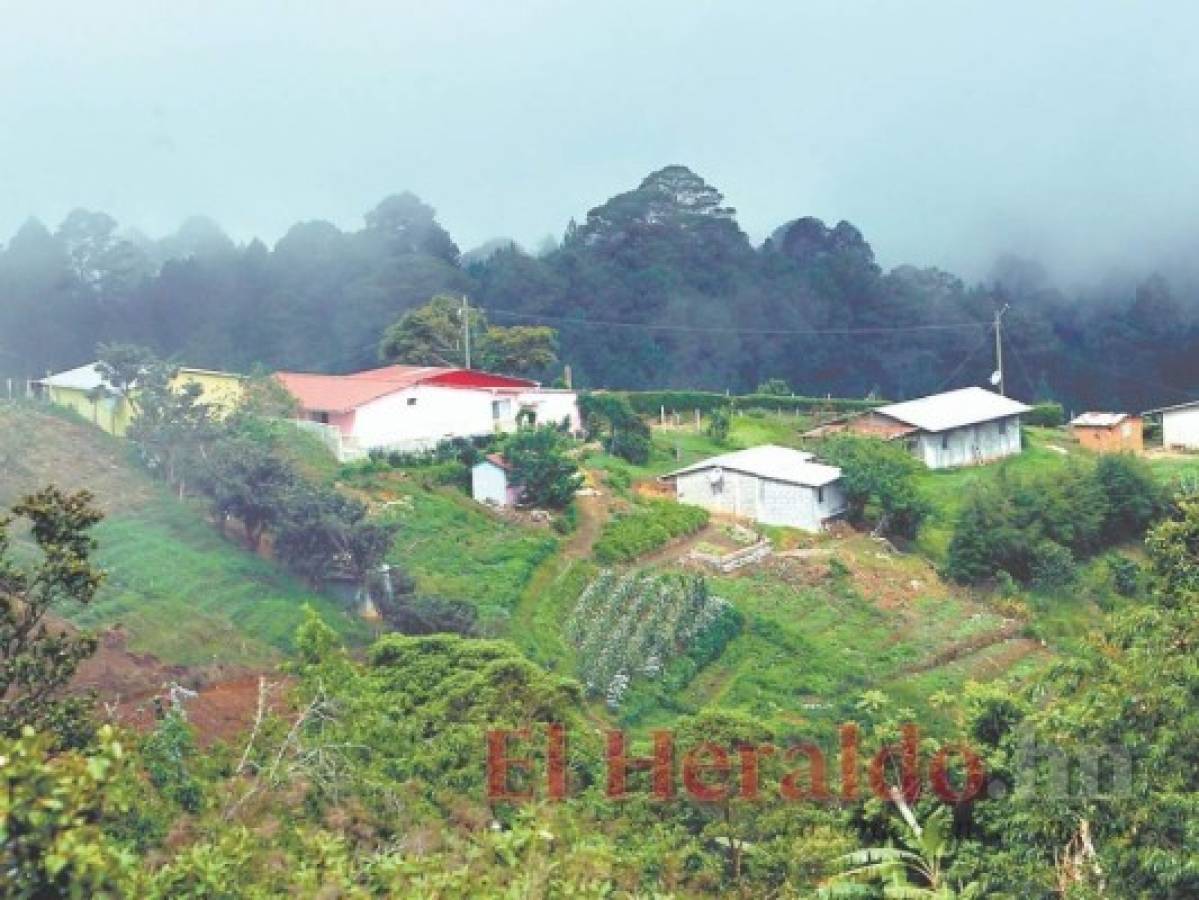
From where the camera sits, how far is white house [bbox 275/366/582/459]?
27.6m

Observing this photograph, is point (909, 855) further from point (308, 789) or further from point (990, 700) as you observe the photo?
point (308, 789)

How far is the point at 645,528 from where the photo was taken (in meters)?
24.5

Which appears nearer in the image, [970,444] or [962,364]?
[970,444]

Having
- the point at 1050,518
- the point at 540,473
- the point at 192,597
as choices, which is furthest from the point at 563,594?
the point at 1050,518

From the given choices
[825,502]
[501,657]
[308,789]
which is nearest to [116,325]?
[825,502]

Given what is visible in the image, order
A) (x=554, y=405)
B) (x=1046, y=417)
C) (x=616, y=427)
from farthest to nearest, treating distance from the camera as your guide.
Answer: (x=1046, y=417) → (x=554, y=405) → (x=616, y=427)

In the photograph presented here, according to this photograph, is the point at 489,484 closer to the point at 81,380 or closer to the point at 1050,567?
the point at 1050,567

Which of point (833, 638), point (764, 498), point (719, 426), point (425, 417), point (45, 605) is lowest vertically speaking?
point (833, 638)

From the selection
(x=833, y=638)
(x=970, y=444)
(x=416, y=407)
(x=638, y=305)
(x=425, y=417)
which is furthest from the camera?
(x=638, y=305)

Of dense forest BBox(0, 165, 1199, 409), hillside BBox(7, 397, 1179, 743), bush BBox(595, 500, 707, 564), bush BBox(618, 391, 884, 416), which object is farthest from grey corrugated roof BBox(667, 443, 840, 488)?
dense forest BBox(0, 165, 1199, 409)

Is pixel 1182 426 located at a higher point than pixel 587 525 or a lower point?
higher

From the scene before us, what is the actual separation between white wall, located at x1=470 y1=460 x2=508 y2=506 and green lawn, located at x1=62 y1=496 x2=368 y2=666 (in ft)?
15.5

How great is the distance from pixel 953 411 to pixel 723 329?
759 inches

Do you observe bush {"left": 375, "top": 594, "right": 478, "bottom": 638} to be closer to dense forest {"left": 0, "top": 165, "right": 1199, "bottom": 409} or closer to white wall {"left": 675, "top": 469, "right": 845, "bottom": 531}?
white wall {"left": 675, "top": 469, "right": 845, "bottom": 531}
